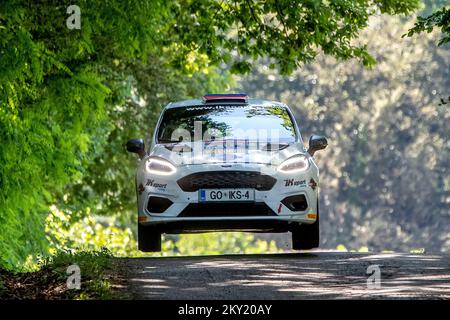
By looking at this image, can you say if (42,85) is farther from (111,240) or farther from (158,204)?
(111,240)

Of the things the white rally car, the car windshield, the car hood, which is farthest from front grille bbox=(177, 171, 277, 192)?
the car windshield

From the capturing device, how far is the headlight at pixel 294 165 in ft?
51.3

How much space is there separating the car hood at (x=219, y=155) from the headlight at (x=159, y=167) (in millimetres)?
67

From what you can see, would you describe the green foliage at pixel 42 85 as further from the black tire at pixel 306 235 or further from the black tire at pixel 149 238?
the black tire at pixel 306 235

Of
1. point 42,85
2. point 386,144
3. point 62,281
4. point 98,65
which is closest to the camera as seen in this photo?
point 62,281

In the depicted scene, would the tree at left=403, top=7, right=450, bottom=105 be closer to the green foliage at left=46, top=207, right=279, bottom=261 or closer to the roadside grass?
the roadside grass

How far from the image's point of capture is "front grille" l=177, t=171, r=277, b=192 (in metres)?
15.4

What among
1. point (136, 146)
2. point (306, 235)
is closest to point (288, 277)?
point (306, 235)

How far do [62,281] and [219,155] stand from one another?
406 cm

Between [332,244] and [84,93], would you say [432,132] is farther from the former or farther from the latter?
[84,93]

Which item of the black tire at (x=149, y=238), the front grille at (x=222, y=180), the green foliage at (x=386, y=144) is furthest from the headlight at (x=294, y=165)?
the green foliage at (x=386, y=144)

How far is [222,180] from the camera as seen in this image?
50.5ft

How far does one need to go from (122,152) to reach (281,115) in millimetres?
17481
